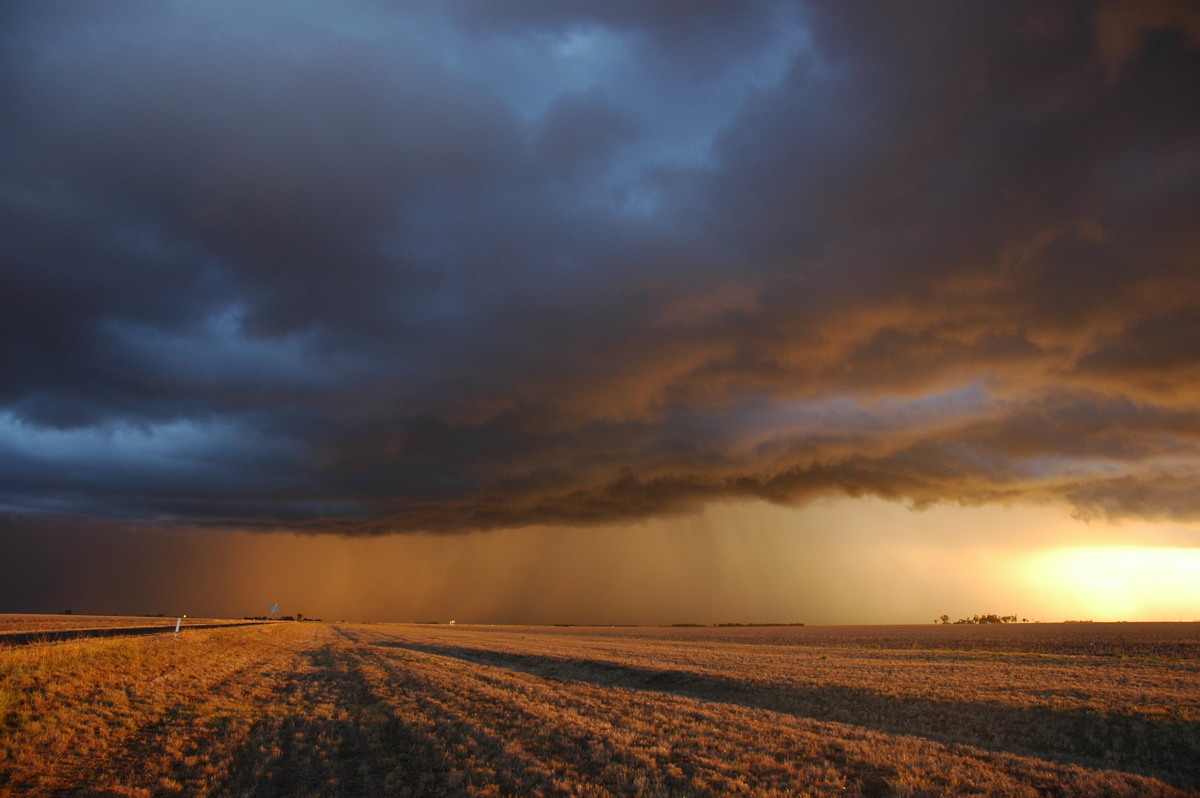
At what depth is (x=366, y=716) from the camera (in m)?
17.8

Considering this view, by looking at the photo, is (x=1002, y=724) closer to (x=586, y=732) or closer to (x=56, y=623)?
(x=586, y=732)

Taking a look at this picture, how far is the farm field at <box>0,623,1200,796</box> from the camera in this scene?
11328mm

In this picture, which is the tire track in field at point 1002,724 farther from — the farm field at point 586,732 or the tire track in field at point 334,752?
the tire track in field at point 334,752

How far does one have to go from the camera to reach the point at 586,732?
1549cm

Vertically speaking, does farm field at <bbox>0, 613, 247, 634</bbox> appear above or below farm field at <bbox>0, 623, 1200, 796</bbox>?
below

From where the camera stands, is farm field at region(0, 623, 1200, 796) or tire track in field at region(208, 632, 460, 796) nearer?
tire track in field at region(208, 632, 460, 796)

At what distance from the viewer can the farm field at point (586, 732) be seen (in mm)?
11328

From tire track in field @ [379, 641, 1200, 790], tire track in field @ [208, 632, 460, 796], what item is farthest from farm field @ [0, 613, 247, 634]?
tire track in field @ [379, 641, 1200, 790]

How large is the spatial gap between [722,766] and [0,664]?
82.8 ft

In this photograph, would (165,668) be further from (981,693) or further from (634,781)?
(981,693)

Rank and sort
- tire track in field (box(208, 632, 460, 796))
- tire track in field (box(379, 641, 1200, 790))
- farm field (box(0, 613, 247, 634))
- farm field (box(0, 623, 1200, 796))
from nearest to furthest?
1. tire track in field (box(208, 632, 460, 796))
2. farm field (box(0, 623, 1200, 796))
3. tire track in field (box(379, 641, 1200, 790))
4. farm field (box(0, 613, 247, 634))

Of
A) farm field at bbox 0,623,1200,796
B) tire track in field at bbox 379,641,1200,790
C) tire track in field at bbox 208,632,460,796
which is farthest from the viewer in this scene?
tire track in field at bbox 379,641,1200,790

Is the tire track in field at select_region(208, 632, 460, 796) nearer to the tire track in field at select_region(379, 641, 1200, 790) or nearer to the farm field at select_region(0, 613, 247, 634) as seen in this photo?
the tire track in field at select_region(379, 641, 1200, 790)

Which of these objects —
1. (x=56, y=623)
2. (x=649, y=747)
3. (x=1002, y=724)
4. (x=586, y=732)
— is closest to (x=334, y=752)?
(x=586, y=732)
